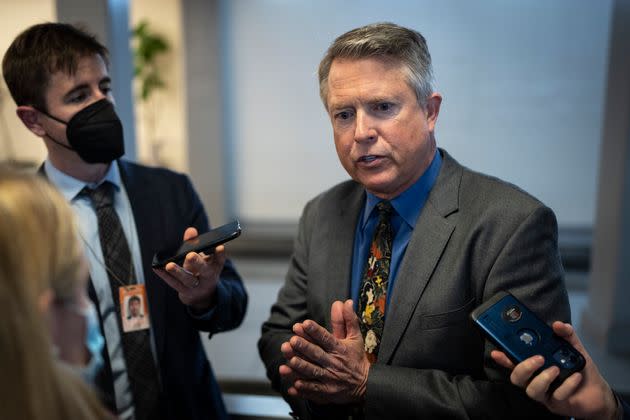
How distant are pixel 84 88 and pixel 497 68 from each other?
4.58 m

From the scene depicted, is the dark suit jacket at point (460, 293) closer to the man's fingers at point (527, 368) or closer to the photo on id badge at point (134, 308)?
the man's fingers at point (527, 368)

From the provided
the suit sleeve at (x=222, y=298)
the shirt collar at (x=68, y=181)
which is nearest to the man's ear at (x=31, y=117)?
the shirt collar at (x=68, y=181)

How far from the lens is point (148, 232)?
176cm

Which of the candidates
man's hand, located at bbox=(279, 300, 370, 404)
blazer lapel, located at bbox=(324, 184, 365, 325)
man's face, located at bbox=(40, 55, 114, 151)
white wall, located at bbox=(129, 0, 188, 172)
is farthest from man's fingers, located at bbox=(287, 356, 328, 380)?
white wall, located at bbox=(129, 0, 188, 172)

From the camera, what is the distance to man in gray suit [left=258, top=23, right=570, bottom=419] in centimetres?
130

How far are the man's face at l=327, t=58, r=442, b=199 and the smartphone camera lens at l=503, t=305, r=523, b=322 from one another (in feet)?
1.51

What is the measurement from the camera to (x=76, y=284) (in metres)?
0.82

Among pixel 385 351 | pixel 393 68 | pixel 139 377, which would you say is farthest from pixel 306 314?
pixel 393 68

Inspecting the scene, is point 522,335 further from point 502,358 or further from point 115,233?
point 115,233

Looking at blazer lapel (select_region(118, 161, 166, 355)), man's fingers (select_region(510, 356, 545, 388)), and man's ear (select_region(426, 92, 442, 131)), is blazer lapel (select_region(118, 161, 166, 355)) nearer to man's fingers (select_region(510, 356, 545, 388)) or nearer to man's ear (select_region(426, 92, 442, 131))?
man's ear (select_region(426, 92, 442, 131))

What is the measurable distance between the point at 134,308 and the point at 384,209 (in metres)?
0.83

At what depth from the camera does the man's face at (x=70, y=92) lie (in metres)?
1.70

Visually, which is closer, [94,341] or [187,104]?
[94,341]

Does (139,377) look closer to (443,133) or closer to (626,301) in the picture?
(626,301)
